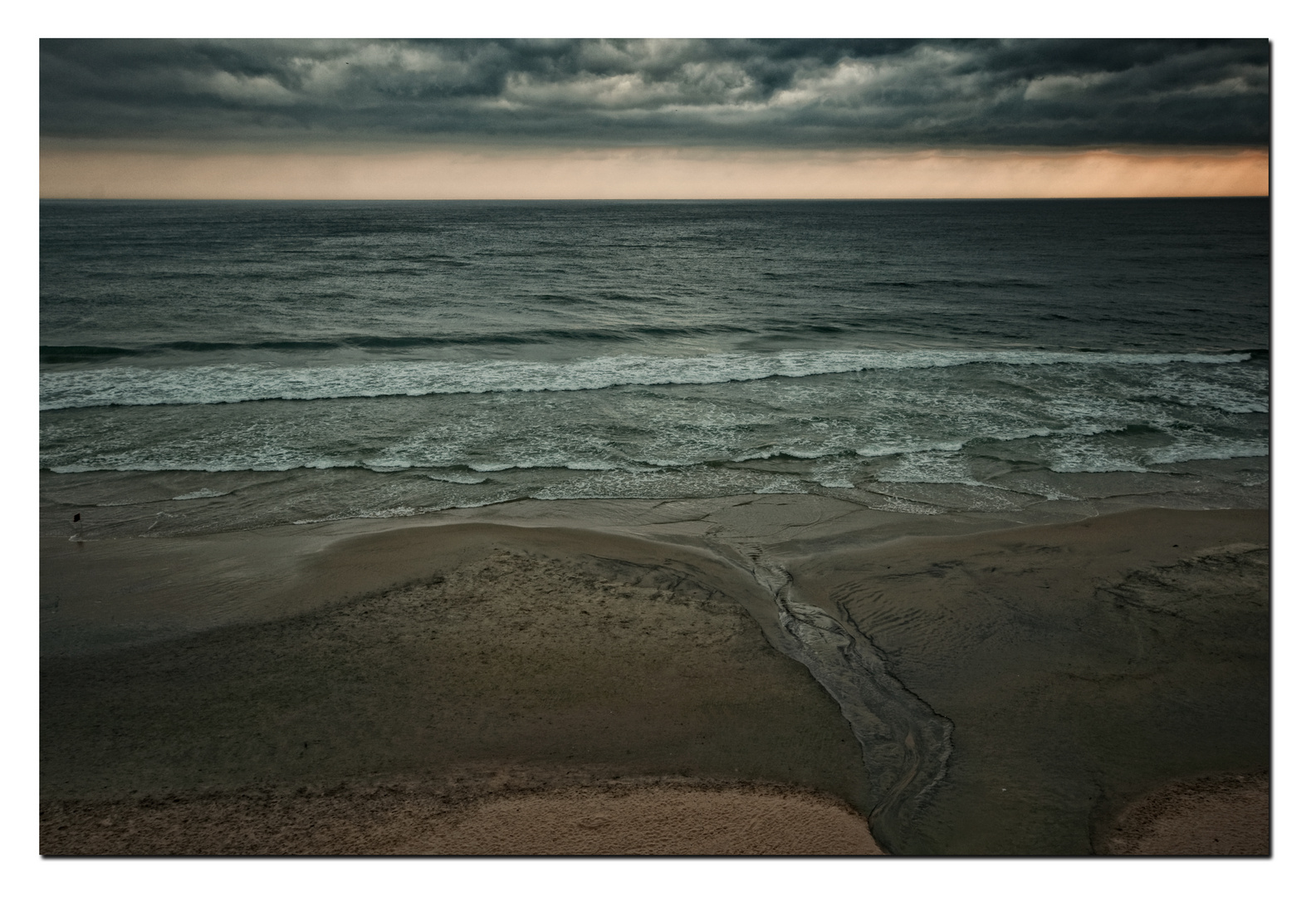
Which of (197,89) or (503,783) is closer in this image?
(503,783)

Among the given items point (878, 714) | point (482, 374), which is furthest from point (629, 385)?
point (878, 714)

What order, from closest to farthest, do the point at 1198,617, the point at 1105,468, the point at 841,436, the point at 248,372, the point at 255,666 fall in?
the point at 255,666 < the point at 1198,617 < the point at 1105,468 < the point at 841,436 < the point at 248,372

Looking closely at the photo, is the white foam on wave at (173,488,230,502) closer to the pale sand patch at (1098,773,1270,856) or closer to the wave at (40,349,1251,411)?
the wave at (40,349,1251,411)

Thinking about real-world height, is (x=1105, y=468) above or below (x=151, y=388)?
below

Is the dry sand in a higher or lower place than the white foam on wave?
lower

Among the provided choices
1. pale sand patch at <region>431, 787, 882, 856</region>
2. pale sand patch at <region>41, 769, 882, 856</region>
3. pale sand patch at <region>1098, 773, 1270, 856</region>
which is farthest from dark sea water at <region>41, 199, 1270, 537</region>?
pale sand patch at <region>431, 787, 882, 856</region>

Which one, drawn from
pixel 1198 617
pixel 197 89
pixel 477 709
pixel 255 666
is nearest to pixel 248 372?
pixel 197 89

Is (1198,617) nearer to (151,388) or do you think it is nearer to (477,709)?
(477,709)
